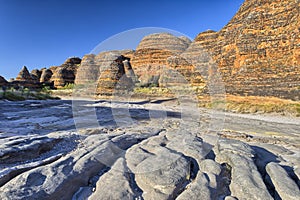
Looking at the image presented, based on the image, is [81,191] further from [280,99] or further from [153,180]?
[280,99]

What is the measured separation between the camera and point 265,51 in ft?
38.3

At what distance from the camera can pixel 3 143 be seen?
9.62 feet

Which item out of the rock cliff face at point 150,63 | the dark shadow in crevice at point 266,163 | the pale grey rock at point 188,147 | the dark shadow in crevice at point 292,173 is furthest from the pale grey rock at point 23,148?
the rock cliff face at point 150,63

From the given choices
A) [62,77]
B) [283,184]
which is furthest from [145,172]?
[62,77]

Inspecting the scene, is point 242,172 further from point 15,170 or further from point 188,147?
point 15,170

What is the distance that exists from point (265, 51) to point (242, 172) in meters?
12.1

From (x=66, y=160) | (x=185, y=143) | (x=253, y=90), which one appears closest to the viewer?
(x=66, y=160)

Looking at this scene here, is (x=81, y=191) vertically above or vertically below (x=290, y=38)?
below

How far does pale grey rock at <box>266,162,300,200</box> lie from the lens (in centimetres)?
182

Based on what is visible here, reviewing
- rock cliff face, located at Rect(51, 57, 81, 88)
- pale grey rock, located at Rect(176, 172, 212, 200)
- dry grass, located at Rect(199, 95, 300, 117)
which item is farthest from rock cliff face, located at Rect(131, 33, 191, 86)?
pale grey rock, located at Rect(176, 172, 212, 200)

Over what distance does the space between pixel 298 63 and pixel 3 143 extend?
44.2 feet

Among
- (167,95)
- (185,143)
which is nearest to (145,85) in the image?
(167,95)

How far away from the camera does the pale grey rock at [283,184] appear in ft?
5.97

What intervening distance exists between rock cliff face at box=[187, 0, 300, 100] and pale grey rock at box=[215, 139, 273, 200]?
379 inches
